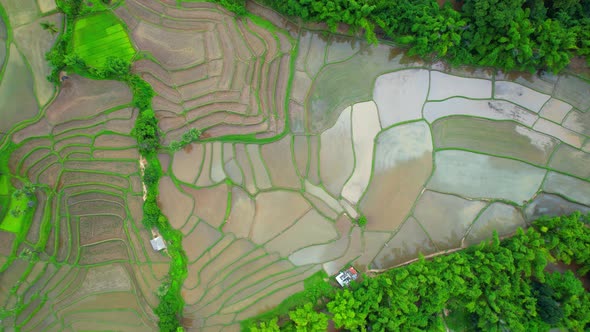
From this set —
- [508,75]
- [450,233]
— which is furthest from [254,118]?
[508,75]

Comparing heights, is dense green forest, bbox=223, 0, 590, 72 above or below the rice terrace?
above

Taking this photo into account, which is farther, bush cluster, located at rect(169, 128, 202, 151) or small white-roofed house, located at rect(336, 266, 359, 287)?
bush cluster, located at rect(169, 128, 202, 151)

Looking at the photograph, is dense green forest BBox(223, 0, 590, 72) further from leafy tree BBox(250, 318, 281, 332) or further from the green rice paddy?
the green rice paddy

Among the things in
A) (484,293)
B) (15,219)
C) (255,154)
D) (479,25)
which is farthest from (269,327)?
(479,25)

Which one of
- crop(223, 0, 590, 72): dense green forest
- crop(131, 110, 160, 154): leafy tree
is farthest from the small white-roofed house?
crop(223, 0, 590, 72): dense green forest

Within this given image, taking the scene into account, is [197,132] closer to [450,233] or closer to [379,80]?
[379,80]
